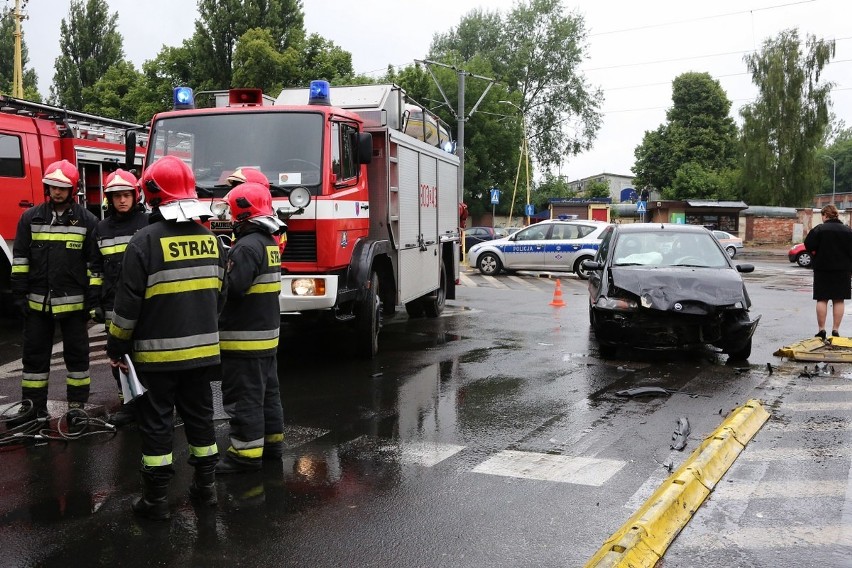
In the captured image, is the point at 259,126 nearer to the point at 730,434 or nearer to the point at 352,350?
the point at 352,350

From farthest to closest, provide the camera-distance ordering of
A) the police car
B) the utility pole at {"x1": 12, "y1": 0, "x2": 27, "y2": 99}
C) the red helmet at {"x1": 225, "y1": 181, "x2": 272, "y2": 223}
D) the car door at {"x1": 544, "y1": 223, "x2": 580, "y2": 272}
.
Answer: the utility pole at {"x1": 12, "y1": 0, "x2": 27, "y2": 99} < the car door at {"x1": 544, "y1": 223, "x2": 580, "y2": 272} < the police car < the red helmet at {"x1": 225, "y1": 181, "x2": 272, "y2": 223}

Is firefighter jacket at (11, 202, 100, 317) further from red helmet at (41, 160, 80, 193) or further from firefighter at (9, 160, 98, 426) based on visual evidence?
red helmet at (41, 160, 80, 193)

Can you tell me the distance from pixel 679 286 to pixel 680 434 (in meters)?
3.10

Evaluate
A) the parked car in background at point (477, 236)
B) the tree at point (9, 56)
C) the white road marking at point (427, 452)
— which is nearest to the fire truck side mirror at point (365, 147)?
the white road marking at point (427, 452)

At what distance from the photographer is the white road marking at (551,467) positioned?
199 inches

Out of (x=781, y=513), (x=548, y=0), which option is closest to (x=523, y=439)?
(x=781, y=513)

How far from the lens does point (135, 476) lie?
5008 millimetres

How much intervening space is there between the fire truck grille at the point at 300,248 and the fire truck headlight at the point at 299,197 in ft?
1.35

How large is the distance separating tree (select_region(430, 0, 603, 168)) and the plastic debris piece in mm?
A: 54478

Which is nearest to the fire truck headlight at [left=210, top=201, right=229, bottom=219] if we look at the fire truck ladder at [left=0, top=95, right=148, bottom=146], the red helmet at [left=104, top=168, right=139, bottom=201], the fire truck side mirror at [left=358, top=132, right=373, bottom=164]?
the red helmet at [left=104, top=168, right=139, bottom=201]

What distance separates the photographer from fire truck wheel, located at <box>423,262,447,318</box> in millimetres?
13008

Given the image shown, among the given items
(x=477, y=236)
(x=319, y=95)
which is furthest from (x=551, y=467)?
(x=477, y=236)

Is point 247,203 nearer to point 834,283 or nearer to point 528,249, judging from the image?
point 834,283

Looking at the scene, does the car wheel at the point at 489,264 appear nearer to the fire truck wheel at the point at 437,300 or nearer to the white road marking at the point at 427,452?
the fire truck wheel at the point at 437,300
